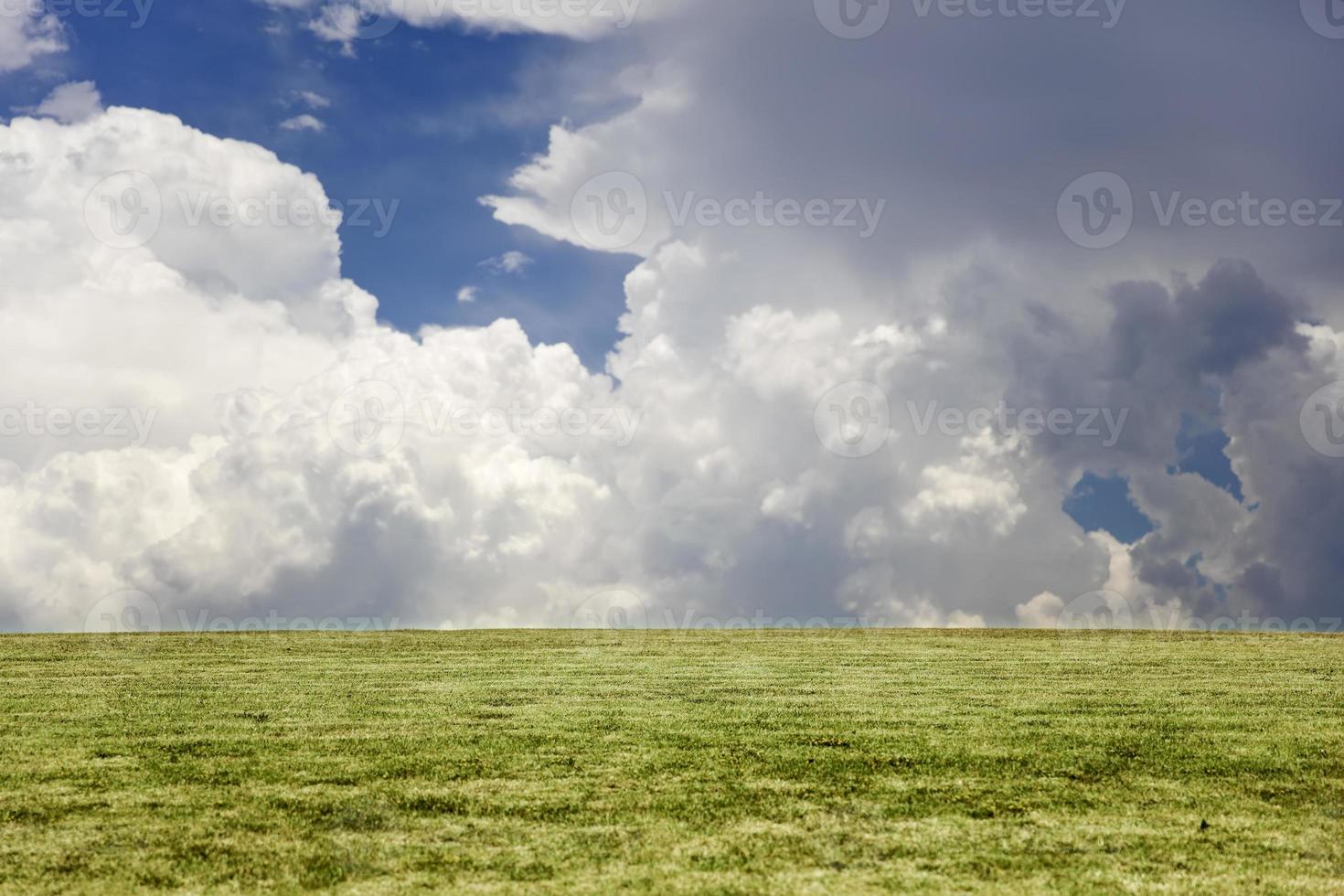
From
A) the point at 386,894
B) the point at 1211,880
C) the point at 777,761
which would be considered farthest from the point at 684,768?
the point at 1211,880

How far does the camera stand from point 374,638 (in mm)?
21797

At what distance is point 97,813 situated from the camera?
8.06m

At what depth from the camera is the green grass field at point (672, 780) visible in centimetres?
680

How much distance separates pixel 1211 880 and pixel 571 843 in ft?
15.0

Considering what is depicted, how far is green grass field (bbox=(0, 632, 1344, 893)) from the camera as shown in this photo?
268 inches

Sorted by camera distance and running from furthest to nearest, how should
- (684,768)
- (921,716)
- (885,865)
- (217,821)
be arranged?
1. (921,716)
2. (684,768)
3. (217,821)
4. (885,865)

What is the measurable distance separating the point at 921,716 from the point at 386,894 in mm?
7529

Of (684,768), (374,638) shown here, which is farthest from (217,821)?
(374,638)

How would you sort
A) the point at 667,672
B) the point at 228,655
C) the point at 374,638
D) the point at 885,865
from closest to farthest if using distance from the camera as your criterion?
1. the point at 885,865
2. the point at 667,672
3. the point at 228,655
4. the point at 374,638

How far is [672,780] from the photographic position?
888cm

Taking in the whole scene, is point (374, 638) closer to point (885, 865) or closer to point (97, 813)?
point (97, 813)

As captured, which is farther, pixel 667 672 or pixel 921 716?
pixel 667 672

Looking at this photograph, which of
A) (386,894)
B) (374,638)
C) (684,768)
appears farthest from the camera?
(374,638)

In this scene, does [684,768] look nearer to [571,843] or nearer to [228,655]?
[571,843]
